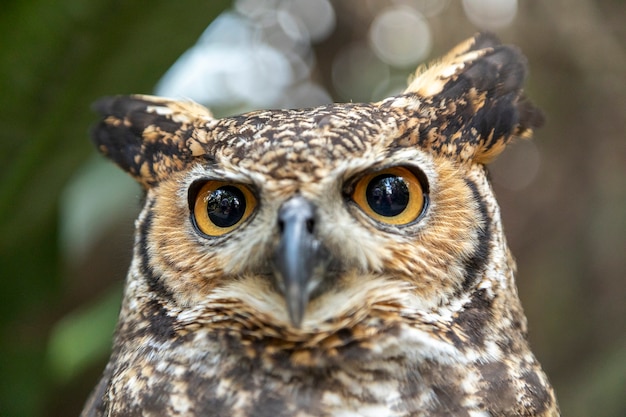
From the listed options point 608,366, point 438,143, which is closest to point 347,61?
point 608,366

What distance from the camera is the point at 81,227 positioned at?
2.46 metres

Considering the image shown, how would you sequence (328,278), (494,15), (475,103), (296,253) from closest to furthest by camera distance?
(296,253) → (328,278) → (475,103) → (494,15)

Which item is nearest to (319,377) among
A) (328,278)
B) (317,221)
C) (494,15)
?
(328,278)

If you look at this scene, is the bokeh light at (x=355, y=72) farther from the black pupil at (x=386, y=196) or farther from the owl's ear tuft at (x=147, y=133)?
the black pupil at (x=386, y=196)

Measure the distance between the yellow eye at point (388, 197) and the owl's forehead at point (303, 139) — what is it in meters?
0.05

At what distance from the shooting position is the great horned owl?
3.88 feet

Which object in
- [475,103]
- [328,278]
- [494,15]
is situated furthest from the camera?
[494,15]

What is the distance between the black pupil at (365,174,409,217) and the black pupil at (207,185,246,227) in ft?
0.79

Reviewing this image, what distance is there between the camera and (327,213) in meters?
1.17

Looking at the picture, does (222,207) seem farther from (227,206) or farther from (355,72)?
(355,72)

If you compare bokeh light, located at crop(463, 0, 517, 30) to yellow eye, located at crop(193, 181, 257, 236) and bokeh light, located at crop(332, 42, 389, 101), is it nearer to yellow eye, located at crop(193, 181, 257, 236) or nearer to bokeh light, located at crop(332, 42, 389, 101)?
bokeh light, located at crop(332, 42, 389, 101)

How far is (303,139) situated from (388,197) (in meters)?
0.20

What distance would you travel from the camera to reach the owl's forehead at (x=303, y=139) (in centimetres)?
116

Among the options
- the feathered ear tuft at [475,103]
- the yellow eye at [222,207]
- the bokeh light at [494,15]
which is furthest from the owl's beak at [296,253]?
the bokeh light at [494,15]
